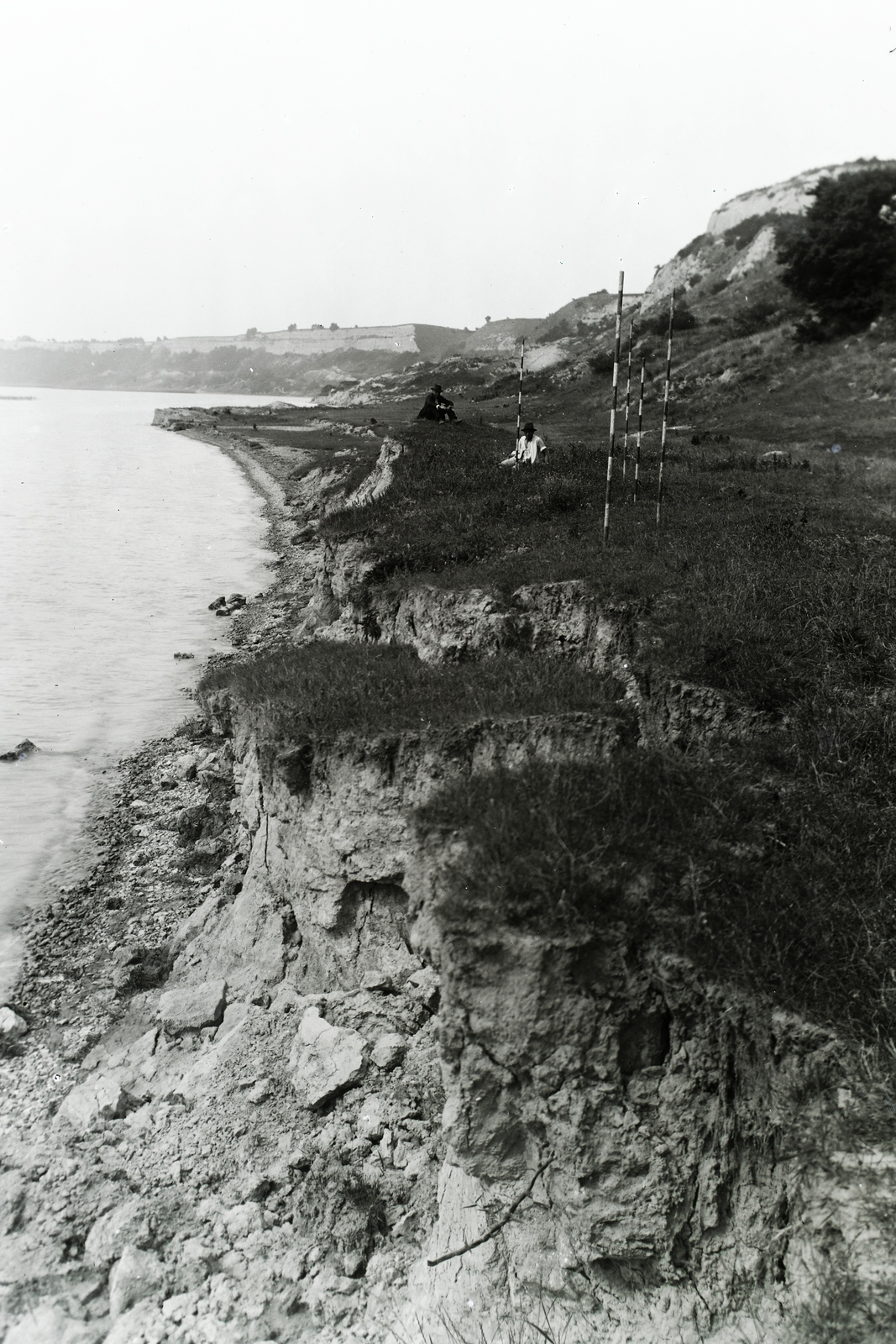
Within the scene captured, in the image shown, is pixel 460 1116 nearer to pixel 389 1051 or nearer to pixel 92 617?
pixel 389 1051

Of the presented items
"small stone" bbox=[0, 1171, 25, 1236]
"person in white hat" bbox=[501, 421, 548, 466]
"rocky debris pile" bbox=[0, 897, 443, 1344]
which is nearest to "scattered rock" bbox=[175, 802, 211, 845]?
"rocky debris pile" bbox=[0, 897, 443, 1344]

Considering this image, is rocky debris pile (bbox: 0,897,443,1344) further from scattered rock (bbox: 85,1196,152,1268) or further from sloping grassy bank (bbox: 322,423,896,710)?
sloping grassy bank (bbox: 322,423,896,710)

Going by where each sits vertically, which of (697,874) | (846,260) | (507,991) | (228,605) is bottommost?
(228,605)

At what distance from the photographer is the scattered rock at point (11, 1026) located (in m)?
7.73

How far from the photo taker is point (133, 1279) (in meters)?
5.16

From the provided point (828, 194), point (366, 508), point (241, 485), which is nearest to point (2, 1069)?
point (366, 508)

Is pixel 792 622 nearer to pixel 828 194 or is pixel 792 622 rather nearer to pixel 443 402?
pixel 443 402

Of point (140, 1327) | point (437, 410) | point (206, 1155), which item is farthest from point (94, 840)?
point (437, 410)

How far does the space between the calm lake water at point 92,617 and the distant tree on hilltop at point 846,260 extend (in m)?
27.0

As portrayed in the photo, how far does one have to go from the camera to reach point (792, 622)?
884 cm

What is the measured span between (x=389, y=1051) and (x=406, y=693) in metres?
3.24

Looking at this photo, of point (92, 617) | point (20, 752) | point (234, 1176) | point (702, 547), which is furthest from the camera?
point (92, 617)

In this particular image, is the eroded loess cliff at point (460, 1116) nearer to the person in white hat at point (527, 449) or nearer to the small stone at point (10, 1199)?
the small stone at point (10, 1199)

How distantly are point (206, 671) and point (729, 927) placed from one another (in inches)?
554
